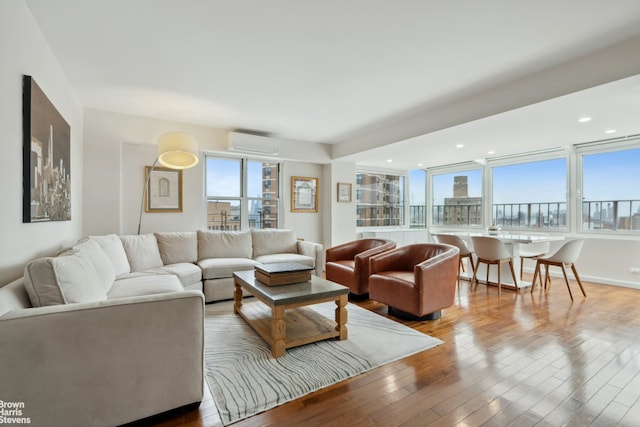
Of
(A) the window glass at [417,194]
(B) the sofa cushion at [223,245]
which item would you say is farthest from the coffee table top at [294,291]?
(A) the window glass at [417,194]

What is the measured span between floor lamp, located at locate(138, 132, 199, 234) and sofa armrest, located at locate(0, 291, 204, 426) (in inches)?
79.3

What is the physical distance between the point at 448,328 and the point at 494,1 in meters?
2.58

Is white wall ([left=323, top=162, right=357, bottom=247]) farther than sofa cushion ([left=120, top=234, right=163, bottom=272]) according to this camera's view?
Yes

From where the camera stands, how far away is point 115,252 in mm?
2988

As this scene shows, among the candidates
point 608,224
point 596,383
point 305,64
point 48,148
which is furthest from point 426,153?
point 48,148

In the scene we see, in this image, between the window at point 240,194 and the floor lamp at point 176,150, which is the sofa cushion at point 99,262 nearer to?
the floor lamp at point 176,150

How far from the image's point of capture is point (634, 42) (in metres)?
2.17

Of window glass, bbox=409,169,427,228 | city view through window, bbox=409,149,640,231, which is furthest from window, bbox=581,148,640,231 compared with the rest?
window glass, bbox=409,169,427,228

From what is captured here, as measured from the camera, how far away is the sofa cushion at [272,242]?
14.5 feet

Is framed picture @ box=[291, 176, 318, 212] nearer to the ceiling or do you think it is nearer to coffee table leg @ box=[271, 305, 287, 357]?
the ceiling

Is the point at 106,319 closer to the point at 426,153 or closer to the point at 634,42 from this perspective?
the point at 634,42

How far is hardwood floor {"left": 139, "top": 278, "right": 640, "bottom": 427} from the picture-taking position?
1555 mm

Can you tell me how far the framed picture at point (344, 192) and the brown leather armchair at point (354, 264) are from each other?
5.25ft

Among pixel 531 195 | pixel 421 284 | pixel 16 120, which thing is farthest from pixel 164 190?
pixel 531 195
